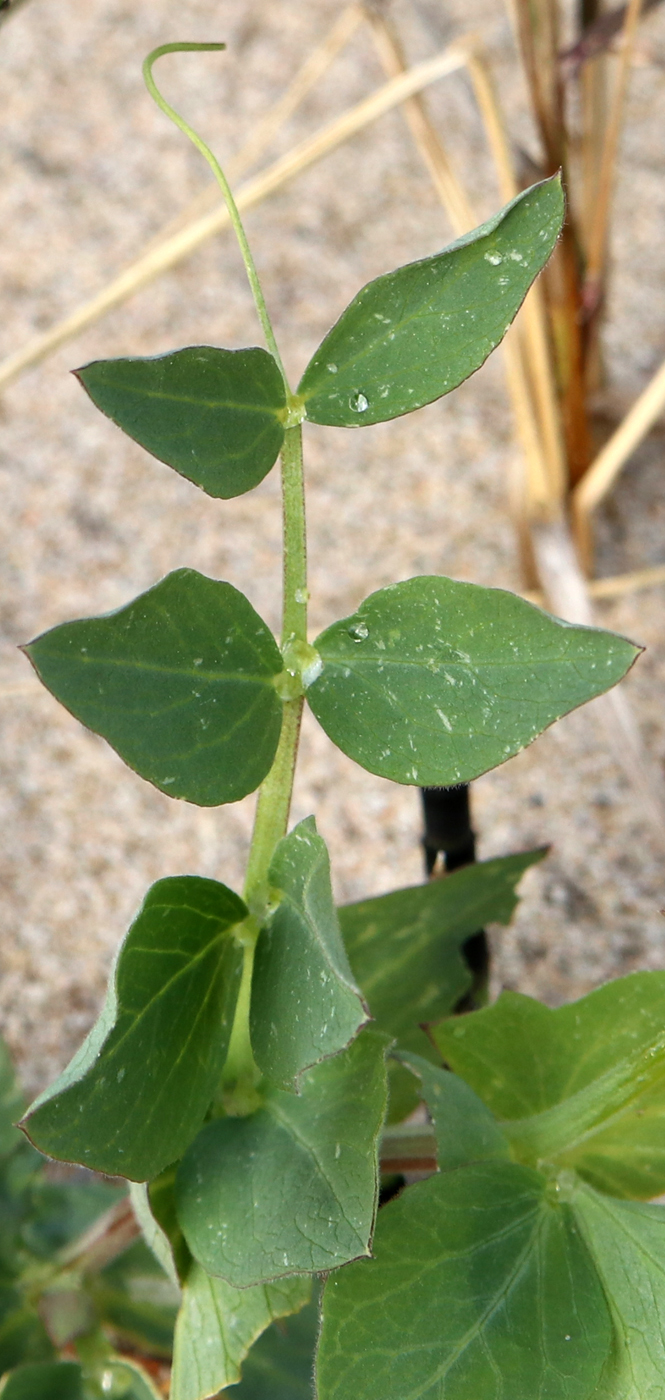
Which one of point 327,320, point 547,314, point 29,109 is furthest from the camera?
point 29,109

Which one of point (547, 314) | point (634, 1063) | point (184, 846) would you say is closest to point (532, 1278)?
point (634, 1063)

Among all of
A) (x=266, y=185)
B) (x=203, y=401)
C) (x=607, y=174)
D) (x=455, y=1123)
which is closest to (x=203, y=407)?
(x=203, y=401)

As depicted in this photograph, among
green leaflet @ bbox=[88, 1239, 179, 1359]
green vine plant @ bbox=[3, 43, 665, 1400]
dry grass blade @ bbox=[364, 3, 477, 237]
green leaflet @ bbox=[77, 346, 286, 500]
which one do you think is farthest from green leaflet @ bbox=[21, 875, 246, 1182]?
dry grass blade @ bbox=[364, 3, 477, 237]

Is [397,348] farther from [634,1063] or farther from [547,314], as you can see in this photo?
[547,314]

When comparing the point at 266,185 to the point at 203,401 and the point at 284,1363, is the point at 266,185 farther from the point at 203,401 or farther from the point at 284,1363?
the point at 284,1363

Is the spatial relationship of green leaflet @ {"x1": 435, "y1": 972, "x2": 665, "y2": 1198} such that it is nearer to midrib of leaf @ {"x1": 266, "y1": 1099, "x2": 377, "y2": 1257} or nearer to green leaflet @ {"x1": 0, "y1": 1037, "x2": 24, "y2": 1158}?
midrib of leaf @ {"x1": 266, "y1": 1099, "x2": 377, "y2": 1257}

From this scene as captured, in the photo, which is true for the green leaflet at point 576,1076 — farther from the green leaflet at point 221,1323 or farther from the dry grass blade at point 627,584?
the dry grass blade at point 627,584
